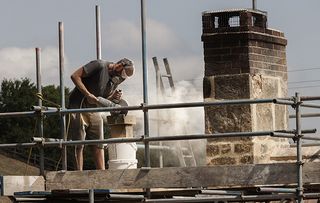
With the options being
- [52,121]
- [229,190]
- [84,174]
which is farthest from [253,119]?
[52,121]

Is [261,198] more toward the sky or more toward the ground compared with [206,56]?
more toward the ground

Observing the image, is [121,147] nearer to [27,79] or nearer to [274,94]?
[274,94]

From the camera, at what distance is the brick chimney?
17188 mm

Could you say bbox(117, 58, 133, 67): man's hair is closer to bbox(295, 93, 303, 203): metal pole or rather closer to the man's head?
the man's head

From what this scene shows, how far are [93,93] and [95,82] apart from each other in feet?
0.41

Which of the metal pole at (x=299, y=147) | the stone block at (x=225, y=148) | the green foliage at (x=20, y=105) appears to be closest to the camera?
the metal pole at (x=299, y=147)

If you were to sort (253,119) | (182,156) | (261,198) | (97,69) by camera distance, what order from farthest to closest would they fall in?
1. (182,156)
2. (253,119)
3. (97,69)
4. (261,198)

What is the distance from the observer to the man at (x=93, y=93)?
52.5 feet

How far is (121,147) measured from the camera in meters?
16.6

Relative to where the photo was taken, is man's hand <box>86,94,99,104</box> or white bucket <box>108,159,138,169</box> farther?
white bucket <box>108,159,138,169</box>

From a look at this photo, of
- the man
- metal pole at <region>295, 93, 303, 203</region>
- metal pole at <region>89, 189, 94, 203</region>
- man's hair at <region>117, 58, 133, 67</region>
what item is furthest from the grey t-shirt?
metal pole at <region>295, 93, 303, 203</region>

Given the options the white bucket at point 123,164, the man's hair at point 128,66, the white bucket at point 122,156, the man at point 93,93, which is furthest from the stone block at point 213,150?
the man's hair at point 128,66

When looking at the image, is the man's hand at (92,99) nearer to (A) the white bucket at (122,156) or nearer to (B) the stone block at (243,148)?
(A) the white bucket at (122,156)

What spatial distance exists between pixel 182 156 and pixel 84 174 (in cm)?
346
